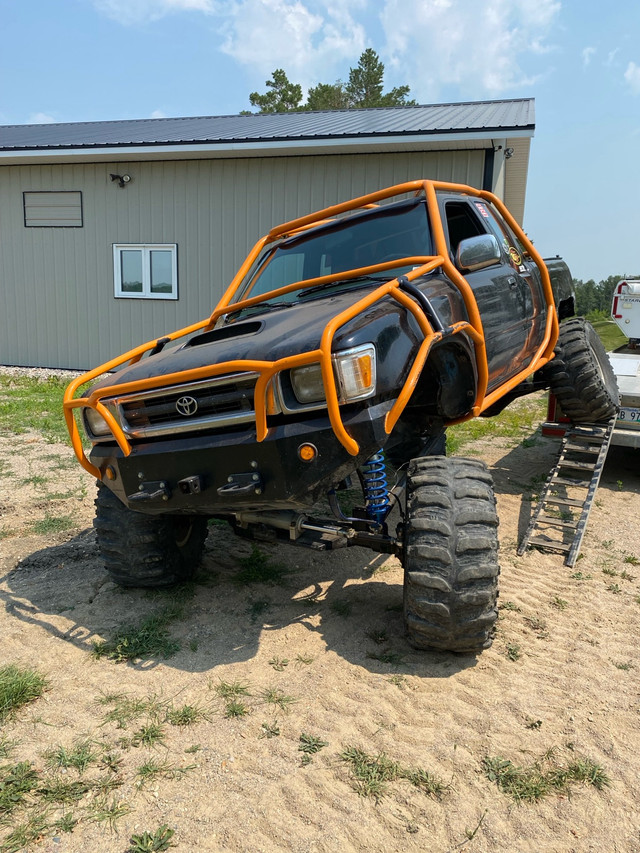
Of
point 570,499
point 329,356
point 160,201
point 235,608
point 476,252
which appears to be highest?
point 160,201

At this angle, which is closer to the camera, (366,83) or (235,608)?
(235,608)

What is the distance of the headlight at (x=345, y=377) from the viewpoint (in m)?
2.69

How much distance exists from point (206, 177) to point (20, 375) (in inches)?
203

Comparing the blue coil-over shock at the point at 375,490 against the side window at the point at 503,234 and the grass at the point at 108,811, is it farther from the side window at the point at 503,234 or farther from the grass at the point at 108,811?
the side window at the point at 503,234

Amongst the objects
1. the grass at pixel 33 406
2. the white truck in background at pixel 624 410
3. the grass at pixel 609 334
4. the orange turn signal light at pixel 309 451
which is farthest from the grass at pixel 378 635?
the grass at pixel 609 334

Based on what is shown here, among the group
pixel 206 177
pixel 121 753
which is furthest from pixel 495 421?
pixel 121 753

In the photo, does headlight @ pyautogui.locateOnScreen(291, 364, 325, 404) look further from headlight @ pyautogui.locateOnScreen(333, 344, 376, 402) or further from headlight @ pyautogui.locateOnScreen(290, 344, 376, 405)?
headlight @ pyautogui.locateOnScreen(333, 344, 376, 402)

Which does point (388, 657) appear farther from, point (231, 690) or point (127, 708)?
point (127, 708)

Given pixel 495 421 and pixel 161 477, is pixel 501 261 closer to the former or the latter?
pixel 161 477

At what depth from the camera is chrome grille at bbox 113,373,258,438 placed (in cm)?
285

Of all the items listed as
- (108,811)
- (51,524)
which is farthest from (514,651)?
(51,524)

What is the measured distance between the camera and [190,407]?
2986 millimetres

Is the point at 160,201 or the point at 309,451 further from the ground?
the point at 160,201

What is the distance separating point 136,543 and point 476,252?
2.64m
